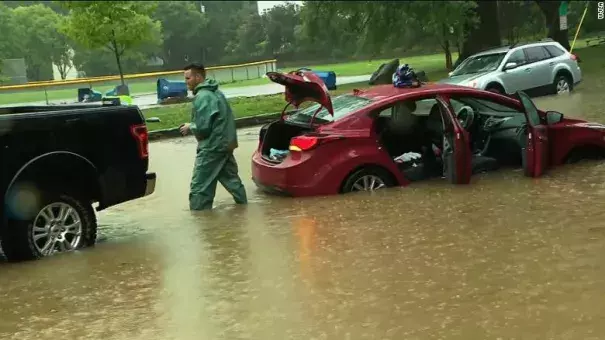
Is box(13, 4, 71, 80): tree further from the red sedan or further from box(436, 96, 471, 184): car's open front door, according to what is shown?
box(436, 96, 471, 184): car's open front door

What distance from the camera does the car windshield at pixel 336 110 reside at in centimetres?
863

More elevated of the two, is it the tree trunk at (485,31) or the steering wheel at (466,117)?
the tree trunk at (485,31)

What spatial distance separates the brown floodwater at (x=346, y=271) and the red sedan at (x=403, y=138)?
0.84 feet

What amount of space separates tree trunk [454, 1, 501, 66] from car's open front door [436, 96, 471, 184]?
2240 centimetres

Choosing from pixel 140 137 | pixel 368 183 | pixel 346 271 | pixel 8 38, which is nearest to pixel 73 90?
pixel 8 38

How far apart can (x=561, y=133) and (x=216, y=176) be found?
419 cm

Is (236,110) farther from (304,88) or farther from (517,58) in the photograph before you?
(304,88)

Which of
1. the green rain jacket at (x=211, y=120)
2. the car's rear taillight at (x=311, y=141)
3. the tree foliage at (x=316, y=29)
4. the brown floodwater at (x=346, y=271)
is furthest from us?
the tree foliage at (x=316, y=29)

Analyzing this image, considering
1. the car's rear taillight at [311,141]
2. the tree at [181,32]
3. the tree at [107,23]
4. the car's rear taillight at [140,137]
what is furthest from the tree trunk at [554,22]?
the tree at [181,32]

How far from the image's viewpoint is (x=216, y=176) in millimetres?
8570

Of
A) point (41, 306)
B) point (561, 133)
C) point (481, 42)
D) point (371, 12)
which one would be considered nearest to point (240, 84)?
point (371, 12)

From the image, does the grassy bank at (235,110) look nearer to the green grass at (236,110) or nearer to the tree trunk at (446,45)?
the green grass at (236,110)

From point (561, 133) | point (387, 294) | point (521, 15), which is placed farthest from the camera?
point (521, 15)

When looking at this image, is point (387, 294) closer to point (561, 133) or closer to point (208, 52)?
point (561, 133)
